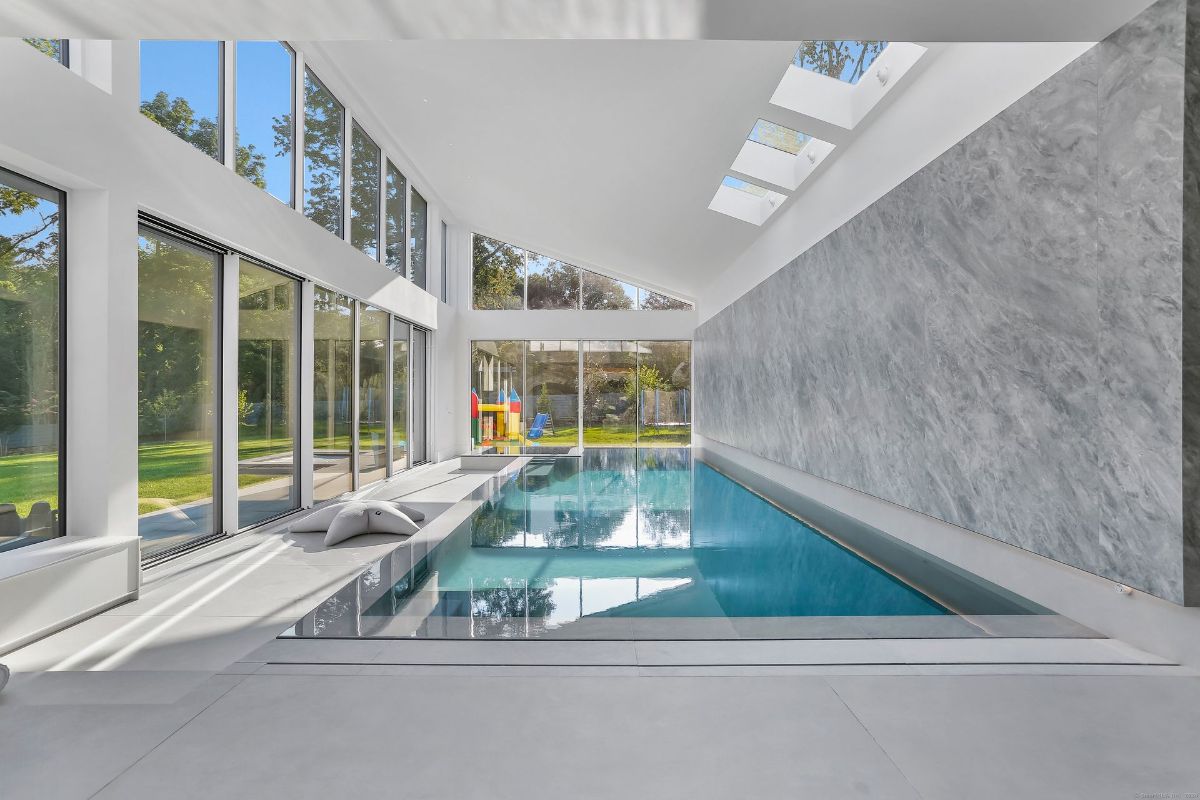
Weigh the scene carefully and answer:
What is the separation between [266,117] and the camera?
23.2 feet

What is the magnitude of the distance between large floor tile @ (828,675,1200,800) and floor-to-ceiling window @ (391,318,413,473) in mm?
9175

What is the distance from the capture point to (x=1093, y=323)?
11.4 ft

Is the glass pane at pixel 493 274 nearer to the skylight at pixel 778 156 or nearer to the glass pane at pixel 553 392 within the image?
the glass pane at pixel 553 392

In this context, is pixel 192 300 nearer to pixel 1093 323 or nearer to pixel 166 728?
pixel 166 728

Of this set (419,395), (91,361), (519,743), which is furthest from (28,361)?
(419,395)

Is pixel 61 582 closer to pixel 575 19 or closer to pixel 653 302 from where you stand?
pixel 575 19

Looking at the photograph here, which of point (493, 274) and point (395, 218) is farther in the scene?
point (493, 274)

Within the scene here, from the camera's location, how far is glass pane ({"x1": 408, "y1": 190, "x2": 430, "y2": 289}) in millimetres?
12336

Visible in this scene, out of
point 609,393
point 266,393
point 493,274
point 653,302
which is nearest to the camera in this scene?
point 266,393

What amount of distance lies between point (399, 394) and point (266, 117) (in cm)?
512

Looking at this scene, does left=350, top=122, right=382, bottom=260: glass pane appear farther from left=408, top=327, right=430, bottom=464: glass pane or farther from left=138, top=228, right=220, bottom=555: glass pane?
left=138, top=228, right=220, bottom=555: glass pane

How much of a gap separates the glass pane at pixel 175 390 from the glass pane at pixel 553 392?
1014 centimetres

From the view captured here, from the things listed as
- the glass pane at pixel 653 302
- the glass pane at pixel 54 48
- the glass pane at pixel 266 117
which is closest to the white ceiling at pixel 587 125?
the glass pane at pixel 266 117

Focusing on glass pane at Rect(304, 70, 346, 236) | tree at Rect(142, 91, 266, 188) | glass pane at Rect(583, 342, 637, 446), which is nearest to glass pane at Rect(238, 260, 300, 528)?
tree at Rect(142, 91, 266, 188)
